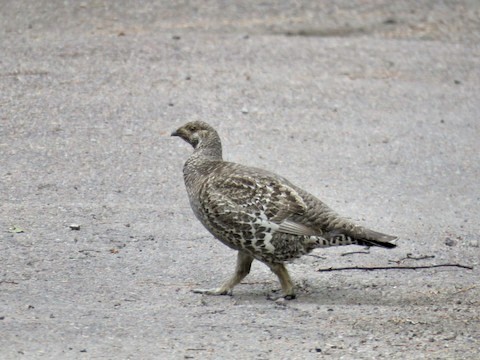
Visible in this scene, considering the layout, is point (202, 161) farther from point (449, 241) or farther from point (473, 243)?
point (473, 243)

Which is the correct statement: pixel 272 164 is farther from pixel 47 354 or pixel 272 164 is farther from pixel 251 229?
pixel 47 354

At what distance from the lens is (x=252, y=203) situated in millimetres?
6723

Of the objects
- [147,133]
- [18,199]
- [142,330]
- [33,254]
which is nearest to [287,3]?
[147,133]

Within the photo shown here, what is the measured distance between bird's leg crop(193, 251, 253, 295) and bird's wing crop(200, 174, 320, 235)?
291 millimetres

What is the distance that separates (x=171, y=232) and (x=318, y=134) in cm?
279

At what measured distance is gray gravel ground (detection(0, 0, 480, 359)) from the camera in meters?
6.15

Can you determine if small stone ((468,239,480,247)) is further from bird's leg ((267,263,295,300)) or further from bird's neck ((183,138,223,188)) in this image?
bird's neck ((183,138,223,188))

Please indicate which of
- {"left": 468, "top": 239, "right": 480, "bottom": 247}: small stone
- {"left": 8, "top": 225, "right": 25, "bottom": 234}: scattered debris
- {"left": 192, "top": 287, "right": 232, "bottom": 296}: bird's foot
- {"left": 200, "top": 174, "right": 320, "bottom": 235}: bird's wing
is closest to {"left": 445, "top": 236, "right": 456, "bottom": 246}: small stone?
{"left": 468, "top": 239, "right": 480, "bottom": 247}: small stone

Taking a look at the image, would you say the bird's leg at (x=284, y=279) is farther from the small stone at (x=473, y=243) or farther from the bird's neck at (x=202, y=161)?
the small stone at (x=473, y=243)

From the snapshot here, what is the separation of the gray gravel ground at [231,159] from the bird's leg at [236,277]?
3.3 inches

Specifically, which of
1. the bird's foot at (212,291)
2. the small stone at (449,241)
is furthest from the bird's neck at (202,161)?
the small stone at (449,241)

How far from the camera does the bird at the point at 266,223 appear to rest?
6676mm

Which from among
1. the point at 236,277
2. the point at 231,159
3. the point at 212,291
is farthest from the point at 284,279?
the point at 231,159

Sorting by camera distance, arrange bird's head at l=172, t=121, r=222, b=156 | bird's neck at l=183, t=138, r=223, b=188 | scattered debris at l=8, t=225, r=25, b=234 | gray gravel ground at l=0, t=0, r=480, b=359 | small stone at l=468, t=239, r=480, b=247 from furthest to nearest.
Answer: small stone at l=468, t=239, r=480, b=247
scattered debris at l=8, t=225, r=25, b=234
bird's head at l=172, t=121, r=222, b=156
bird's neck at l=183, t=138, r=223, b=188
gray gravel ground at l=0, t=0, r=480, b=359
